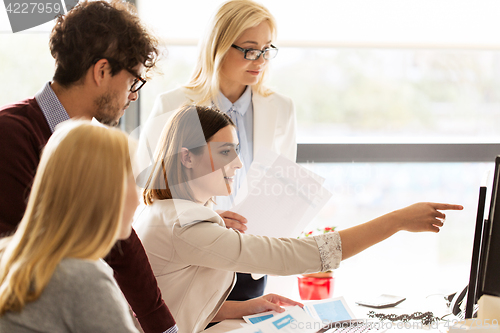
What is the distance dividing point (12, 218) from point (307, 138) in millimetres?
1694

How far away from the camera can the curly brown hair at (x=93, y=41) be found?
1194 millimetres

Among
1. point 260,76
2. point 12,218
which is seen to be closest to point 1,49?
point 260,76

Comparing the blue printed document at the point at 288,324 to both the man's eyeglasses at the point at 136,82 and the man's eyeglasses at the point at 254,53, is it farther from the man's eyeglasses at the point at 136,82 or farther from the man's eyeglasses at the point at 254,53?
the man's eyeglasses at the point at 254,53

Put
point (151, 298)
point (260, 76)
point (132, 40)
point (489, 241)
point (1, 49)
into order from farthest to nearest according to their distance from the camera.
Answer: point (1, 49), point (260, 76), point (132, 40), point (151, 298), point (489, 241)

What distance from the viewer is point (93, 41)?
120 centimetres

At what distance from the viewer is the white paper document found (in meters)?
1.30

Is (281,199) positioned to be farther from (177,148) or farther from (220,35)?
(220,35)

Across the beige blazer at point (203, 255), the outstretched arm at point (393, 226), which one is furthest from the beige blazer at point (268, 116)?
the outstretched arm at point (393, 226)

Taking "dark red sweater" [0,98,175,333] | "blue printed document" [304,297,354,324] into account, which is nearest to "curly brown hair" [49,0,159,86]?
"dark red sweater" [0,98,175,333]

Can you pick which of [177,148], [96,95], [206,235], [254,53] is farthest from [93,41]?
[254,53]

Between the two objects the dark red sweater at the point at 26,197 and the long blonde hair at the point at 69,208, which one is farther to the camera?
the dark red sweater at the point at 26,197

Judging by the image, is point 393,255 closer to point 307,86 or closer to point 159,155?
point 307,86

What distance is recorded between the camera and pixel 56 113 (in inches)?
44.9

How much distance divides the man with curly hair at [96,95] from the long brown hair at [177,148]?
0.17 meters
